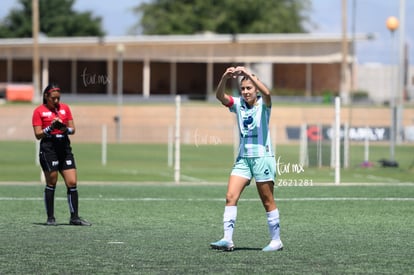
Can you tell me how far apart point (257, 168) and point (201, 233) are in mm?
2286

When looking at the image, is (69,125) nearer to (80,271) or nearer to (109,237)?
(109,237)

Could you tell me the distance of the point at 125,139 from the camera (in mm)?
48281

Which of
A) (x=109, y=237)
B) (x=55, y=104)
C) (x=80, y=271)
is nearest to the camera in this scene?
(x=80, y=271)

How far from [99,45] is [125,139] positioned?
72.3 ft

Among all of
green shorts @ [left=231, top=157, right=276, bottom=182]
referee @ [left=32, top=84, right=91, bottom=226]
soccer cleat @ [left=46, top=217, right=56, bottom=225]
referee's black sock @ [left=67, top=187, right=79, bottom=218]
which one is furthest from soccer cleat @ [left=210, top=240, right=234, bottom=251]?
soccer cleat @ [left=46, top=217, right=56, bottom=225]

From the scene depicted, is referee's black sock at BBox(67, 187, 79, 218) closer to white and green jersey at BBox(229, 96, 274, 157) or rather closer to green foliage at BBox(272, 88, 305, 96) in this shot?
white and green jersey at BBox(229, 96, 274, 157)

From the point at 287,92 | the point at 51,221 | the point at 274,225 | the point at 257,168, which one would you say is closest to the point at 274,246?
the point at 274,225

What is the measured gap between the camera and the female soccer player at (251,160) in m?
11.9

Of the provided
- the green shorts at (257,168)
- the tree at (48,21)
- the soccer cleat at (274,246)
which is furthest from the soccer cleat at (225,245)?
the tree at (48,21)

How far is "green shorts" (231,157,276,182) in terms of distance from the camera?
11.9 metres

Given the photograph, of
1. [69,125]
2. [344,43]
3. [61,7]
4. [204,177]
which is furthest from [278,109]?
[69,125]

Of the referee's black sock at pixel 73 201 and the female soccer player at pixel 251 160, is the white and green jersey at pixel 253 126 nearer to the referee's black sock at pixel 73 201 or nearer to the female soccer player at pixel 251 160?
the female soccer player at pixel 251 160

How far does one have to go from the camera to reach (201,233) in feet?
45.7

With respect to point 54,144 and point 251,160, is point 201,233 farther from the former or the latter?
point 54,144
